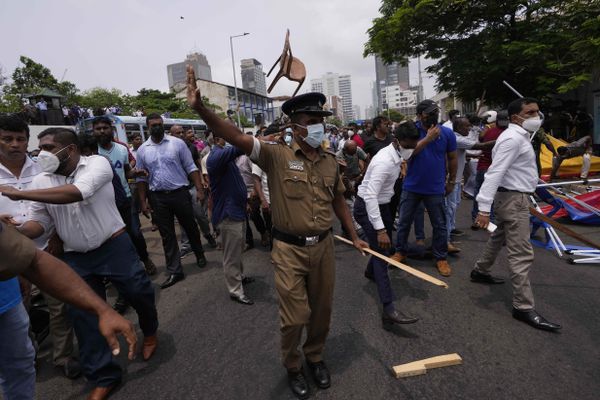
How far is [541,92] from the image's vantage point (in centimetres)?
1366

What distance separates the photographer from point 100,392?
95.7 inches

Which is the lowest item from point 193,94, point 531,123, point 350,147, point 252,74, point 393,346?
point 393,346

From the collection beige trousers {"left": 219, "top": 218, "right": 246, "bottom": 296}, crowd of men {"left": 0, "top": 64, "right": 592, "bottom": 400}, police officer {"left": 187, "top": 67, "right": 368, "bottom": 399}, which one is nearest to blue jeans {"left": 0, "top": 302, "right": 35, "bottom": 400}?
crowd of men {"left": 0, "top": 64, "right": 592, "bottom": 400}

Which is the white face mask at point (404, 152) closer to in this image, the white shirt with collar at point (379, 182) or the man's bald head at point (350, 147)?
the white shirt with collar at point (379, 182)

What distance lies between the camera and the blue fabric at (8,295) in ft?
5.42

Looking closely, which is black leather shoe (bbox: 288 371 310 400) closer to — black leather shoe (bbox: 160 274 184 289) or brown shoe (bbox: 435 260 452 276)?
brown shoe (bbox: 435 260 452 276)

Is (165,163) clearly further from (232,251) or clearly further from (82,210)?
(82,210)

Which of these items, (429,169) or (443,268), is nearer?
(429,169)

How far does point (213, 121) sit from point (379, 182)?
196 centimetres

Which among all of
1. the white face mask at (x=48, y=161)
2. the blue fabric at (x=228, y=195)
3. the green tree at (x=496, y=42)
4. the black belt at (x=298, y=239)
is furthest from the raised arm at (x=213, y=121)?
the green tree at (x=496, y=42)

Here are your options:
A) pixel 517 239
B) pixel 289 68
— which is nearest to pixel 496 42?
pixel 517 239

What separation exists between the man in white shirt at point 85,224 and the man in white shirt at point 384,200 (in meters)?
2.16

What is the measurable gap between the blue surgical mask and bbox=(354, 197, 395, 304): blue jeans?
1.40 metres

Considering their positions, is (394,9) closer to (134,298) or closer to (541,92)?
(541,92)
